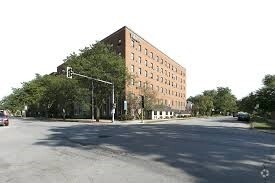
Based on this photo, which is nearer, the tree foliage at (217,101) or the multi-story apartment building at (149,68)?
the multi-story apartment building at (149,68)

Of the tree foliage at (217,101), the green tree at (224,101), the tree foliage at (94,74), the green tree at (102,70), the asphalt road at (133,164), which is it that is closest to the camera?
the asphalt road at (133,164)

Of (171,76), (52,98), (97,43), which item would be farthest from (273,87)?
(52,98)

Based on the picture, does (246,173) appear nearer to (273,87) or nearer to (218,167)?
(218,167)

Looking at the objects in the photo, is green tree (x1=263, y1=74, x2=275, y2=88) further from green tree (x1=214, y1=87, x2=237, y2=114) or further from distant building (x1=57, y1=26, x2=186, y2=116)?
green tree (x1=214, y1=87, x2=237, y2=114)

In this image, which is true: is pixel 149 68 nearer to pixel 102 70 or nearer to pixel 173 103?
pixel 173 103

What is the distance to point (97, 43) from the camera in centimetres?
6038

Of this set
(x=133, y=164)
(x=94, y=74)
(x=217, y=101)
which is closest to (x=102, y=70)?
(x=94, y=74)

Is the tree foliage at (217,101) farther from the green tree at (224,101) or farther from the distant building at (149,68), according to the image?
the distant building at (149,68)

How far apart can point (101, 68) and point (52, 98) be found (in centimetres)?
2403

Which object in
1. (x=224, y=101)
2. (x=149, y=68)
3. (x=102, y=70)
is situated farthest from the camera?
(x=224, y=101)

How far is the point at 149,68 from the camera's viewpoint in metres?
80.0

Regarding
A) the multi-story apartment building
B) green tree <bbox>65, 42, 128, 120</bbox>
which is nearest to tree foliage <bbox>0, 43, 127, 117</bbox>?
green tree <bbox>65, 42, 128, 120</bbox>

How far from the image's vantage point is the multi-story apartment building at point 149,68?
6862 cm

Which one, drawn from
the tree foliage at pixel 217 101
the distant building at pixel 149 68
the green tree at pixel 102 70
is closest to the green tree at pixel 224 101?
the tree foliage at pixel 217 101
